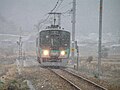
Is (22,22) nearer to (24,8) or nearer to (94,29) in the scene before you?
(24,8)

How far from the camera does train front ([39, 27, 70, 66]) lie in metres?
21.1

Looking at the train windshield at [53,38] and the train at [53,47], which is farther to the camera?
the train windshield at [53,38]

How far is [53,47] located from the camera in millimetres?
21156

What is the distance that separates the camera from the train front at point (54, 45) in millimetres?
21062

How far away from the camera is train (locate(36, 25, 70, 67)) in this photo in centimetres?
2108

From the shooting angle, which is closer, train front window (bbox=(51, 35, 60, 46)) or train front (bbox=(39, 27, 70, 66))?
train front (bbox=(39, 27, 70, 66))

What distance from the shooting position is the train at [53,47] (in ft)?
69.2

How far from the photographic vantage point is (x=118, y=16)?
5241 inches

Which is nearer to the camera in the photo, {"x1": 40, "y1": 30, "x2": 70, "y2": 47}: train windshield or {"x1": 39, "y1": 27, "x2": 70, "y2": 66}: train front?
{"x1": 39, "y1": 27, "x2": 70, "y2": 66}: train front

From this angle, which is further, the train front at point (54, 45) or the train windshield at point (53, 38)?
the train windshield at point (53, 38)

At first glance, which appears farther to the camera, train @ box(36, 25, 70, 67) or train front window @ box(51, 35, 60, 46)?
train front window @ box(51, 35, 60, 46)

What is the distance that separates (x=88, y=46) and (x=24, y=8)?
65.3m

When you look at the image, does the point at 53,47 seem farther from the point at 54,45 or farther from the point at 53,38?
the point at 53,38

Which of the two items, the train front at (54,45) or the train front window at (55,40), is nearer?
the train front at (54,45)
